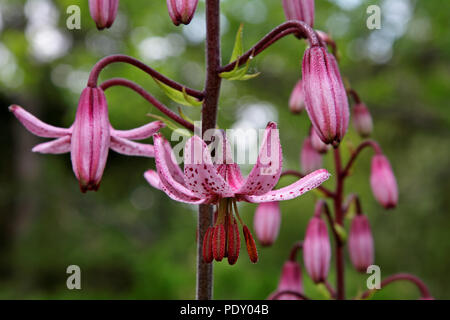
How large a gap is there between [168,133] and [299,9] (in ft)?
16.8

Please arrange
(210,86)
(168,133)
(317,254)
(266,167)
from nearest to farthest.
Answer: (266,167) → (210,86) → (317,254) → (168,133)

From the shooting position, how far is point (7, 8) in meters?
7.11

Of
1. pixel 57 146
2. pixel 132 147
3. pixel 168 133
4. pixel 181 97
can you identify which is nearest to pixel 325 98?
pixel 181 97

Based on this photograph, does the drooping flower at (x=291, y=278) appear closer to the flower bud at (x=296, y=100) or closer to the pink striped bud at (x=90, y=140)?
the flower bud at (x=296, y=100)

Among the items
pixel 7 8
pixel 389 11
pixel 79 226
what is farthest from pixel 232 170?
pixel 7 8

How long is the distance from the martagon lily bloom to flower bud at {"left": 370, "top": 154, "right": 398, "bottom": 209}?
54 centimetres

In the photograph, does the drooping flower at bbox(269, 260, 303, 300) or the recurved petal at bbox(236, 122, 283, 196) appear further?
the drooping flower at bbox(269, 260, 303, 300)

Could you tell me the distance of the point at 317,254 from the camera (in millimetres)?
1111

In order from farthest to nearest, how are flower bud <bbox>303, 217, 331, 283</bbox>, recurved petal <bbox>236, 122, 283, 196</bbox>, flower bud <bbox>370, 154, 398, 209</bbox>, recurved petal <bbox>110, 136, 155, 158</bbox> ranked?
1. flower bud <bbox>370, 154, 398, 209</bbox>
2. flower bud <bbox>303, 217, 331, 283</bbox>
3. recurved petal <bbox>110, 136, 155, 158</bbox>
4. recurved petal <bbox>236, 122, 283, 196</bbox>

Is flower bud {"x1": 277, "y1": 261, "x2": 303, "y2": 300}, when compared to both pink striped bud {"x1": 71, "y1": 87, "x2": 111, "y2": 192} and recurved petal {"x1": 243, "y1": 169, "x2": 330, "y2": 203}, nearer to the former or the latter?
recurved petal {"x1": 243, "y1": 169, "x2": 330, "y2": 203}

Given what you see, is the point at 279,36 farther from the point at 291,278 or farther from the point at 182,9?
the point at 291,278

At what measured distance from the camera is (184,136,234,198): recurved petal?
0.69 m

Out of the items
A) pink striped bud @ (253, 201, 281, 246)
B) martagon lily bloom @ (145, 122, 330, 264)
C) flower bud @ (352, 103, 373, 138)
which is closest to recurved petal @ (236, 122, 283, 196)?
martagon lily bloom @ (145, 122, 330, 264)

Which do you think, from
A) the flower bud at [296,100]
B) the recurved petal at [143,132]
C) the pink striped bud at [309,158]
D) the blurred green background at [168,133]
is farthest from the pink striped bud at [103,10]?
the blurred green background at [168,133]
